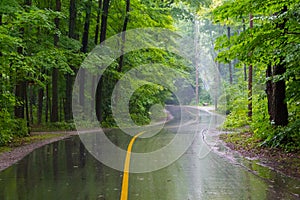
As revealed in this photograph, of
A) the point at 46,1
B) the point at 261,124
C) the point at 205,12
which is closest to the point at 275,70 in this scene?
the point at 261,124

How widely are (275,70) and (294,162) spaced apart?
4.38 metres

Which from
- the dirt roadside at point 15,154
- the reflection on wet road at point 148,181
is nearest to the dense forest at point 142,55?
the dirt roadside at point 15,154

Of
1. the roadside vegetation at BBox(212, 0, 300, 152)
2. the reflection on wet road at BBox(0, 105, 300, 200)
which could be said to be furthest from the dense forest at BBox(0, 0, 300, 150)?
the reflection on wet road at BBox(0, 105, 300, 200)

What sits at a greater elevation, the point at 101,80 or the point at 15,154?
the point at 101,80

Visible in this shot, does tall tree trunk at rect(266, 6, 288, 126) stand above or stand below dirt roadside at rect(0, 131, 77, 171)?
above

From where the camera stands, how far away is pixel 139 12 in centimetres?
3091

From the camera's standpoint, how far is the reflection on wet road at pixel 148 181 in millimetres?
7156

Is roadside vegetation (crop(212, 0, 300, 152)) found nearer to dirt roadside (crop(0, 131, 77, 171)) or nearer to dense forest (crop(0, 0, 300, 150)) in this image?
dense forest (crop(0, 0, 300, 150))

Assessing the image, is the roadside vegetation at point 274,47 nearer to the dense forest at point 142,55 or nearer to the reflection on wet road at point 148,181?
the dense forest at point 142,55

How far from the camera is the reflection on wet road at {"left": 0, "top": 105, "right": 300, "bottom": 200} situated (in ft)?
23.5

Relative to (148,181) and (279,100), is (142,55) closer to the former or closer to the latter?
(279,100)

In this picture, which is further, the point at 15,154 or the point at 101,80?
the point at 101,80

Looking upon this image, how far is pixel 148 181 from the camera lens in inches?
333

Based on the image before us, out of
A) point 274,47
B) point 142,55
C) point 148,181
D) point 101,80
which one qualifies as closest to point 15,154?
point 148,181
